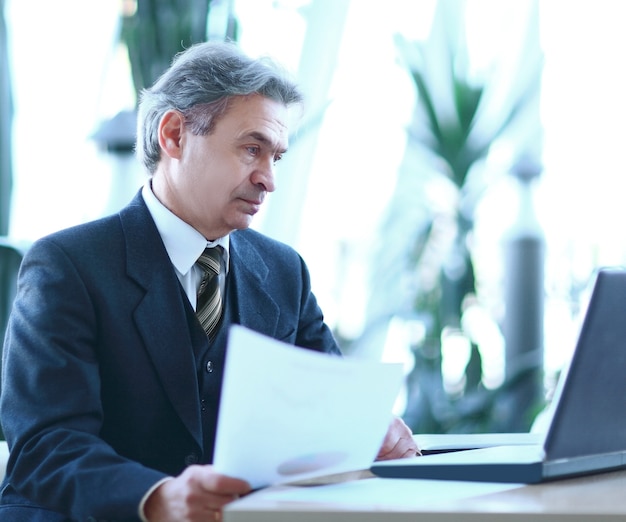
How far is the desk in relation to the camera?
0.98m

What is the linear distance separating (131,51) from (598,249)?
1.97m

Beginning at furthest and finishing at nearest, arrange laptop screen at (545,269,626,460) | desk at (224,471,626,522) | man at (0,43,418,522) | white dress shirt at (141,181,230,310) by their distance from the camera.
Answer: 1. white dress shirt at (141,181,230,310)
2. man at (0,43,418,522)
3. laptop screen at (545,269,626,460)
4. desk at (224,471,626,522)

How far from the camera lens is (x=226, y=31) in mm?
3047

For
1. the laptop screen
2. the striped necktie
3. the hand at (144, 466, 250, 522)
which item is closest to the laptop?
the laptop screen

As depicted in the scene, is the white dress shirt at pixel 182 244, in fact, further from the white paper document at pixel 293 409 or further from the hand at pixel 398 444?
the white paper document at pixel 293 409

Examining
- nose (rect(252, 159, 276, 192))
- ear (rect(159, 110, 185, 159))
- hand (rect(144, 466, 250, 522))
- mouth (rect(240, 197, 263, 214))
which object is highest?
ear (rect(159, 110, 185, 159))

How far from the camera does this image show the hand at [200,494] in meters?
1.07

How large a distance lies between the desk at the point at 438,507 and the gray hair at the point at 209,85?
0.80 meters

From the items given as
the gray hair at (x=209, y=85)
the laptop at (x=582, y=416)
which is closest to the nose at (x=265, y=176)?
the gray hair at (x=209, y=85)

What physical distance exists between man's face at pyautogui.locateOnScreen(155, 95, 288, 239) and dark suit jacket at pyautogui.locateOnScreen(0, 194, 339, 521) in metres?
0.09

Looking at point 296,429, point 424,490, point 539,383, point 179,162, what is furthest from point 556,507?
point 539,383

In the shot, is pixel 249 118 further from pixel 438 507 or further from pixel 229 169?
pixel 438 507

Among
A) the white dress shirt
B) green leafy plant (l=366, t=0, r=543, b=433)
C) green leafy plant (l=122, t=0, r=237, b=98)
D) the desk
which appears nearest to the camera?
the desk

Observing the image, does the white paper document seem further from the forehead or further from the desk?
the forehead
